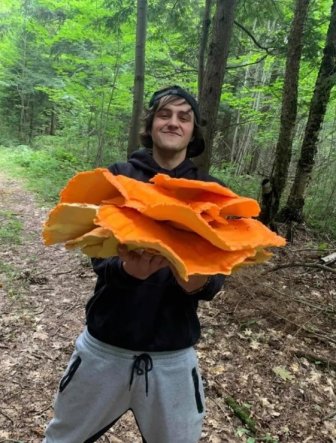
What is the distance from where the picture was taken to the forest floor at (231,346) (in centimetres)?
325

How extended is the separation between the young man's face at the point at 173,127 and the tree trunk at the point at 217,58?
309 centimetres

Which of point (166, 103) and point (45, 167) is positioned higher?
point (166, 103)

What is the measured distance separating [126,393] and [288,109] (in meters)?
6.76

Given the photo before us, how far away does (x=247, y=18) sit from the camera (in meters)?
7.75

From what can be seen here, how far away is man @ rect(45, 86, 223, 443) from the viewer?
1744 mm

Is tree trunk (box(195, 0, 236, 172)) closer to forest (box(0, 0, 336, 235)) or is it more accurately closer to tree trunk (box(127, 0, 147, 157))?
forest (box(0, 0, 336, 235))

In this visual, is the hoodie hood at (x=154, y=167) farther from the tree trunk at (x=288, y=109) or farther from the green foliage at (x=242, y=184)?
the green foliage at (x=242, y=184)

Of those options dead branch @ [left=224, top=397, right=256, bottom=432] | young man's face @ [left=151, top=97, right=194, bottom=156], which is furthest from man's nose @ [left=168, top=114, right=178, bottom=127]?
dead branch @ [left=224, top=397, right=256, bottom=432]

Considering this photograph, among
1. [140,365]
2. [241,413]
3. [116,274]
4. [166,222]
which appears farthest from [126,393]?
[241,413]

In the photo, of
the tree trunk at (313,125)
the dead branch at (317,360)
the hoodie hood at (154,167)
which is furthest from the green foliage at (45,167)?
the hoodie hood at (154,167)

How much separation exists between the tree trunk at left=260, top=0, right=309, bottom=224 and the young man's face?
5721 millimetres

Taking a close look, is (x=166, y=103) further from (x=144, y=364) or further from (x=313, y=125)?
(x=313, y=125)

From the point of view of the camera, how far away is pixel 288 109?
7238 millimetres

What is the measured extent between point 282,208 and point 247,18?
4.22 metres
